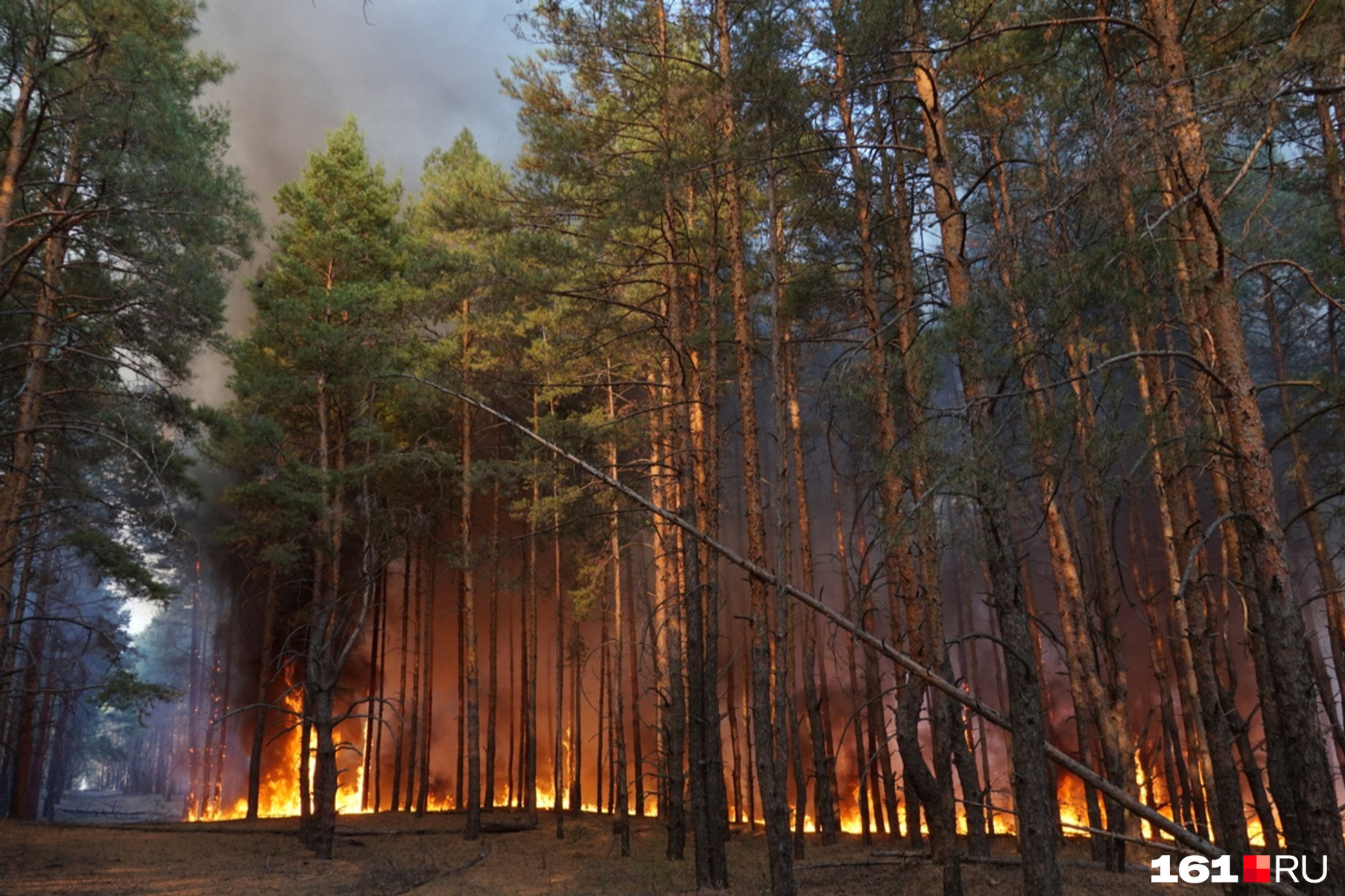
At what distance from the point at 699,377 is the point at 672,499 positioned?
298cm

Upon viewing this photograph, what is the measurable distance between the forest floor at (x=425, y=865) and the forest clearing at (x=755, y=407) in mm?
152

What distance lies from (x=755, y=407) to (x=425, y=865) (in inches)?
351

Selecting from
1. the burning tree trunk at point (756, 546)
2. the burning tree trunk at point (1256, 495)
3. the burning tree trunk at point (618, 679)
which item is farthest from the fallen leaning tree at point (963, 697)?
the burning tree trunk at point (618, 679)

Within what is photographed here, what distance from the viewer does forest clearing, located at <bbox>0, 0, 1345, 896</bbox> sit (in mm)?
5738

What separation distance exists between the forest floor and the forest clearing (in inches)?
6.0

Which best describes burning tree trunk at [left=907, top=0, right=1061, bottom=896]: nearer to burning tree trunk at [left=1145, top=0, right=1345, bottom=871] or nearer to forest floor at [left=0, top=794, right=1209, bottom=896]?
burning tree trunk at [left=1145, top=0, right=1345, bottom=871]

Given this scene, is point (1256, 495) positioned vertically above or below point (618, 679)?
above

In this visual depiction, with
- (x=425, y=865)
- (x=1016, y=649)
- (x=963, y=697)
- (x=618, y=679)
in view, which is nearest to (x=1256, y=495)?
(x=1016, y=649)

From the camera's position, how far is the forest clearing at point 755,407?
5.74m

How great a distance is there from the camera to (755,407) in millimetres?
13102

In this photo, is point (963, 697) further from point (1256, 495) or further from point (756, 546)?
point (756, 546)

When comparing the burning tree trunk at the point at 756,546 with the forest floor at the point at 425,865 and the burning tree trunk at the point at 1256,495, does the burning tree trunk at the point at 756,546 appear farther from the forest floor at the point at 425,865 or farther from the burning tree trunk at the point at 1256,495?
the burning tree trunk at the point at 1256,495

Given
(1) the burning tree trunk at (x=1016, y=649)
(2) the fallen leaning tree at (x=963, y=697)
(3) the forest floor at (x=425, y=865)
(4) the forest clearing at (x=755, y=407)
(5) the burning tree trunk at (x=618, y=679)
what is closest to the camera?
(2) the fallen leaning tree at (x=963, y=697)

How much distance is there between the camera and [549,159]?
39.0 feet
